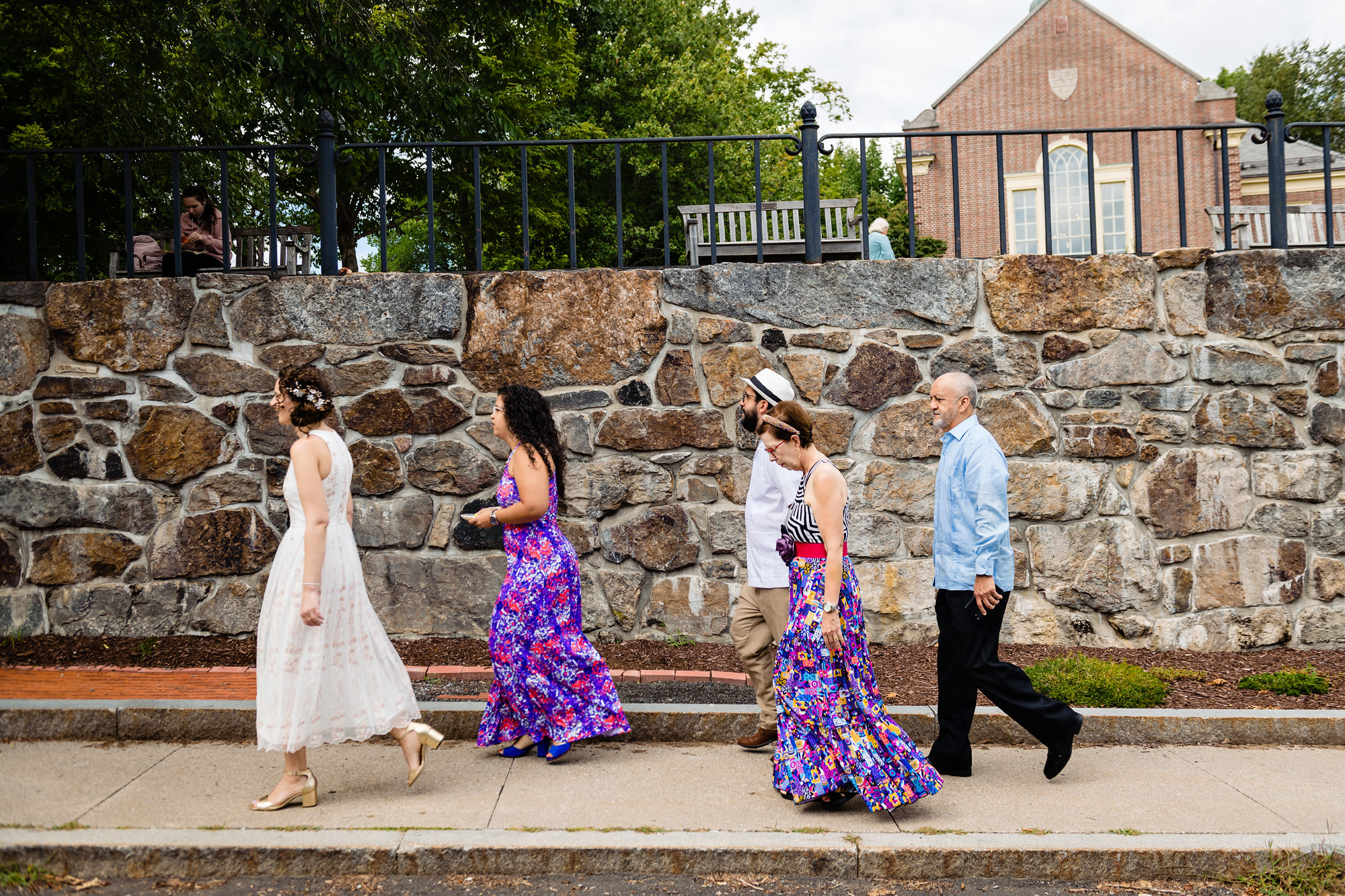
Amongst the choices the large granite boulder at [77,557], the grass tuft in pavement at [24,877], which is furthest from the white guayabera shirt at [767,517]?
the large granite boulder at [77,557]

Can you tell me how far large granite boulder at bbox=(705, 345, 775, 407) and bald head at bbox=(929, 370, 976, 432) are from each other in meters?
2.15

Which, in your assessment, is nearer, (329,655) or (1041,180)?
(329,655)

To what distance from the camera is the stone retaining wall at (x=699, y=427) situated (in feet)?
20.8

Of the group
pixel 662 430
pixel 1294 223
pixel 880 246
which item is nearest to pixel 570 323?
pixel 662 430

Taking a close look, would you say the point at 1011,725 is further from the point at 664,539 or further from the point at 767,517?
the point at 664,539

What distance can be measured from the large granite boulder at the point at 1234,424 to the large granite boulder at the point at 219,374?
620 cm

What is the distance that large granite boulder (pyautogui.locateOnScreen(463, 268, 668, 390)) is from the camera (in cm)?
643

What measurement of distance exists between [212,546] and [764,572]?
386cm

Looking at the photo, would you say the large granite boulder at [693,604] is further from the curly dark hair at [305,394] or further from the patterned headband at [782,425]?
the curly dark hair at [305,394]

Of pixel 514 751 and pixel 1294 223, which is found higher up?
pixel 1294 223

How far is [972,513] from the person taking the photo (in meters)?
4.23

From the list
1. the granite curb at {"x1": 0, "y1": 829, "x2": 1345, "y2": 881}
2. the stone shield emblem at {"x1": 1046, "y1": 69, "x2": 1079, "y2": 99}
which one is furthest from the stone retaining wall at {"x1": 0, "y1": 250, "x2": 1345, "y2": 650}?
the stone shield emblem at {"x1": 1046, "y1": 69, "x2": 1079, "y2": 99}

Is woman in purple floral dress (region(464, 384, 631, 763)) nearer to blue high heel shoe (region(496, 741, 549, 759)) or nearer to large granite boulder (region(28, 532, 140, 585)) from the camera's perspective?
blue high heel shoe (region(496, 741, 549, 759))

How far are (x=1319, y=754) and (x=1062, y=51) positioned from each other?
85.3 feet
